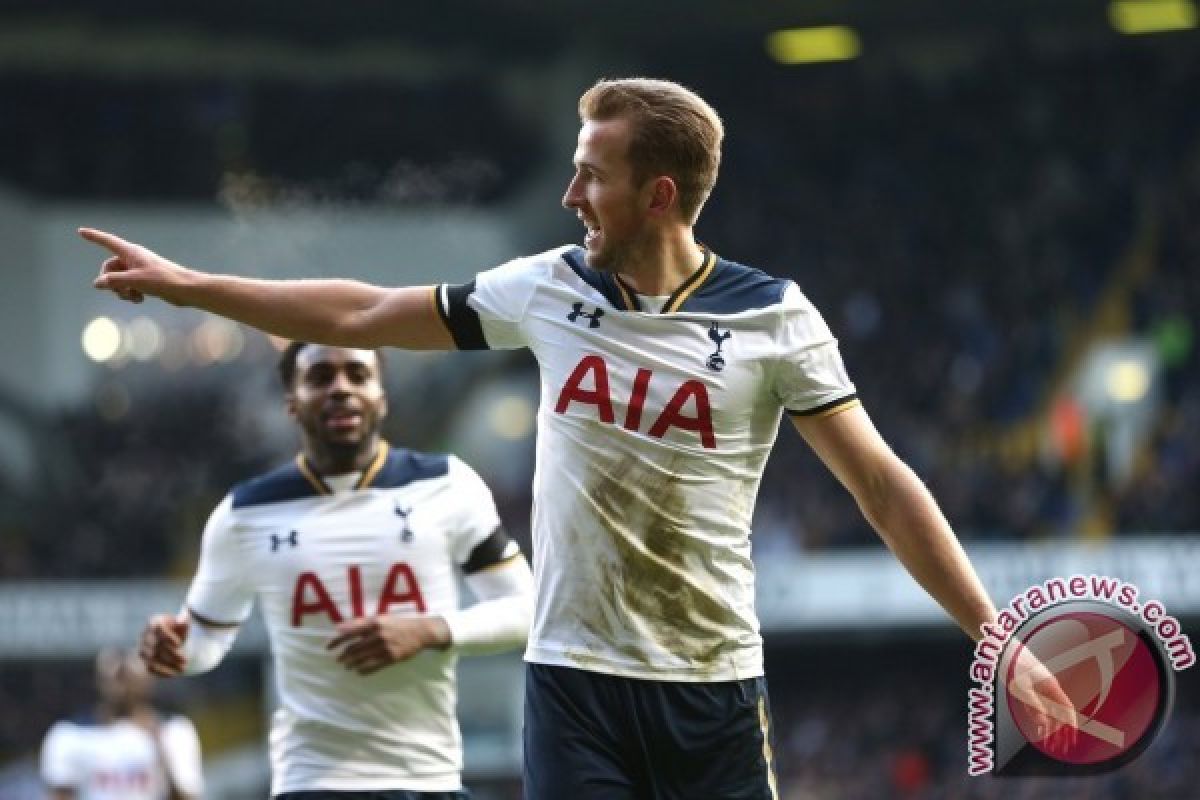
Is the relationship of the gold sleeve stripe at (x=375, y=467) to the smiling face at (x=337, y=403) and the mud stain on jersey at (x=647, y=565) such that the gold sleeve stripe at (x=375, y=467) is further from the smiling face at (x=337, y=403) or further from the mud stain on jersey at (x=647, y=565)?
the mud stain on jersey at (x=647, y=565)

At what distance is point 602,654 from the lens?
447cm

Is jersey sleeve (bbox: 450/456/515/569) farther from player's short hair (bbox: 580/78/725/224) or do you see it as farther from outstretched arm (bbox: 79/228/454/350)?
player's short hair (bbox: 580/78/725/224)

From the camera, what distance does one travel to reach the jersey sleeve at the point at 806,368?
4496 mm

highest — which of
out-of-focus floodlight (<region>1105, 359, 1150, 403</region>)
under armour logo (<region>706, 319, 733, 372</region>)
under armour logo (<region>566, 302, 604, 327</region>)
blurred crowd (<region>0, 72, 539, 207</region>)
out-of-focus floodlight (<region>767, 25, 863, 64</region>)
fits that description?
out-of-focus floodlight (<region>767, 25, 863, 64</region>)

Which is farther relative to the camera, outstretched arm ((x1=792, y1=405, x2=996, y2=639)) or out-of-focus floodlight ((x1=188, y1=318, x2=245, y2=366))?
out-of-focus floodlight ((x1=188, y1=318, x2=245, y2=366))

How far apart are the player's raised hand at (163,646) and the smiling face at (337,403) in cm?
66

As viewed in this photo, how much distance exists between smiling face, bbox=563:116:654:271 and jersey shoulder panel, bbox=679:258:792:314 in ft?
0.54

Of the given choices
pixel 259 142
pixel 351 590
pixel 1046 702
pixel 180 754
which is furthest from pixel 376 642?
pixel 259 142

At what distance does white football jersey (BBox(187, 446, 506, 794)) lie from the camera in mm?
6246

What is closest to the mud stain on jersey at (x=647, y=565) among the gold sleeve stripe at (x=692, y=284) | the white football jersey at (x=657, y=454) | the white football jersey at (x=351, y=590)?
the white football jersey at (x=657, y=454)

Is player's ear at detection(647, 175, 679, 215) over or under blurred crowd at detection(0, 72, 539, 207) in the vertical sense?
under

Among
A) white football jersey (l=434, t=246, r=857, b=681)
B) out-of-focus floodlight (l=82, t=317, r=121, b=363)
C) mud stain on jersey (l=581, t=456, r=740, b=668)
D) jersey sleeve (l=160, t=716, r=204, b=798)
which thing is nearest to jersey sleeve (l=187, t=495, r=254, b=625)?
white football jersey (l=434, t=246, r=857, b=681)

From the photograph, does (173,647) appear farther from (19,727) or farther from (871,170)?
(871,170)

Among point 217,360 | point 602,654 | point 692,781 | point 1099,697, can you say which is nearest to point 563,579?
point 602,654
